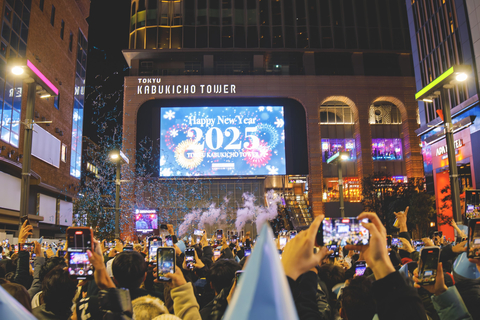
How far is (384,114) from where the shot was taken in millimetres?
47906

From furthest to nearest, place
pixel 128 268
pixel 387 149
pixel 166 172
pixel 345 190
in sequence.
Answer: pixel 387 149, pixel 345 190, pixel 166 172, pixel 128 268

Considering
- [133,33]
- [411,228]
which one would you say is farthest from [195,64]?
[411,228]

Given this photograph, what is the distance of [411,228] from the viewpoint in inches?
1404

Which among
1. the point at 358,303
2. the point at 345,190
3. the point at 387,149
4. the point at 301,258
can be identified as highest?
the point at 387,149

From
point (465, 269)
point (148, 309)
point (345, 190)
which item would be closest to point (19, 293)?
point (148, 309)

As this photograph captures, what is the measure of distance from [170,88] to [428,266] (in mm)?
42584

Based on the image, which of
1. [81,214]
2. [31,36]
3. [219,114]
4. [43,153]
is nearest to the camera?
[31,36]

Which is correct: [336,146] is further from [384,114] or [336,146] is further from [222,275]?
[222,275]

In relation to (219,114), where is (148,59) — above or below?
above

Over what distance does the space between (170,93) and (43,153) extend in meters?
14.8

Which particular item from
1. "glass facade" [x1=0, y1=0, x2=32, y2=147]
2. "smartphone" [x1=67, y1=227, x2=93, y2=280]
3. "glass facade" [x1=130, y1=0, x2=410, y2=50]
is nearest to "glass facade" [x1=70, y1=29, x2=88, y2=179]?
"glass facade" [x1=130, y1=0, x2=410, y2=50]

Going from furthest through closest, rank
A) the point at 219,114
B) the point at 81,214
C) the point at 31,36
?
1. the point at 219,114
2. the point at 81,214
3. the point at 31,36

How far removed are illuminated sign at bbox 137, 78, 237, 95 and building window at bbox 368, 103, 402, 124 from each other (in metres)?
17.4

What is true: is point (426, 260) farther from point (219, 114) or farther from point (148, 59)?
point (148, 59)
